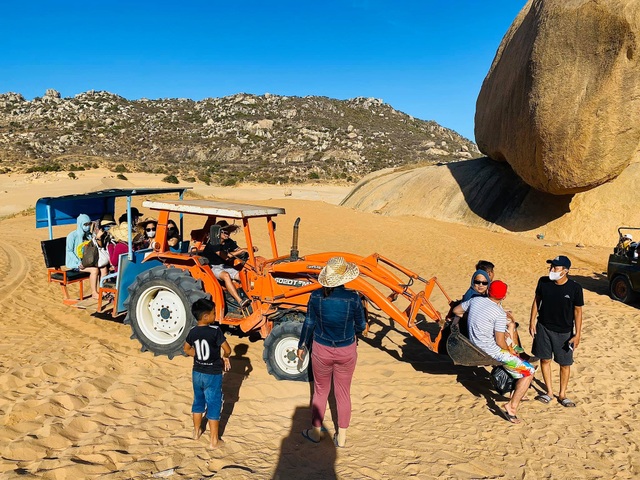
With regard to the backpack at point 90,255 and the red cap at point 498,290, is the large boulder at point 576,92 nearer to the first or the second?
the red cap at point 498,290

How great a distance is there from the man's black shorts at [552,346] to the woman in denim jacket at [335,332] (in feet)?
8.40

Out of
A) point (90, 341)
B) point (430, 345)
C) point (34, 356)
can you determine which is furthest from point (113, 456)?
point (430, 345)

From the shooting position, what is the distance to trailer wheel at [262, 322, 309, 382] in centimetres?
539

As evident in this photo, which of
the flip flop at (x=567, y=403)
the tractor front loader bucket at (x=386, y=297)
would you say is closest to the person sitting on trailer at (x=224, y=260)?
the tractor front loader bucket at (x=386, y=297)

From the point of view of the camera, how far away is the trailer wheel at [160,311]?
5895mm

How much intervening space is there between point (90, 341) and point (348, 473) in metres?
4.28

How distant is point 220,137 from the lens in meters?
65.7

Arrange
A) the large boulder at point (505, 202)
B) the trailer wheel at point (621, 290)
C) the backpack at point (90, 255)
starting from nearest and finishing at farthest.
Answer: the backpack at point (90, 255), the trailer wheel at point (621, 290), the large boulder at point (505, 202)

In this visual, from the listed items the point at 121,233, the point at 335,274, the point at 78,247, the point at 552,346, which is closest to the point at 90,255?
the point at 78,247

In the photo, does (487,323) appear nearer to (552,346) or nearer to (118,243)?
(552,346)

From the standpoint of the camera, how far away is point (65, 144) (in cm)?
5512

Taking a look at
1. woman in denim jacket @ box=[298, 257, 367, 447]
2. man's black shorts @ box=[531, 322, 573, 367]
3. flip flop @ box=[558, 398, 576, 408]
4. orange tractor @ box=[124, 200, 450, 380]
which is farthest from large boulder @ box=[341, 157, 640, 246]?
woman in denim jacket @ box=[298, 257, 367, 447]

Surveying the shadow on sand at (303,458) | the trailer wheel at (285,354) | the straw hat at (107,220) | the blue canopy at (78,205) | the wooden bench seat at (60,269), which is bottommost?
the shadow on sand at (303,458)

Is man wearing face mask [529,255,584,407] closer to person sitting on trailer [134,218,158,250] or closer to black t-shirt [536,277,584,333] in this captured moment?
black t-shirt [536,277,584,333]
